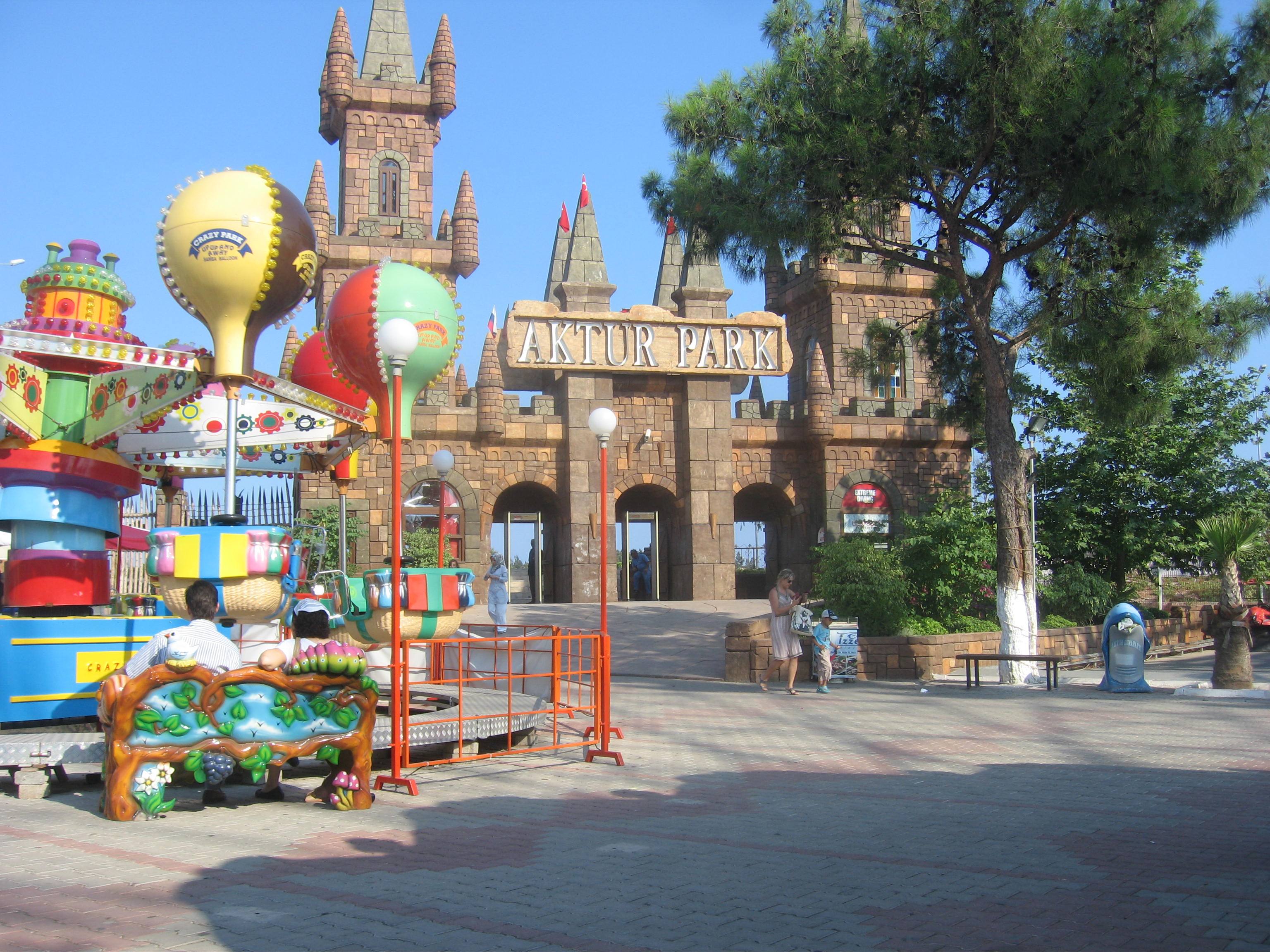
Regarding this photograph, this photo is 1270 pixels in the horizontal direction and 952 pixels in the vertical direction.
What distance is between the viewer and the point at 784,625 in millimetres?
13344

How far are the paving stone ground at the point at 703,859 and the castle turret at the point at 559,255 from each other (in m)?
23.3

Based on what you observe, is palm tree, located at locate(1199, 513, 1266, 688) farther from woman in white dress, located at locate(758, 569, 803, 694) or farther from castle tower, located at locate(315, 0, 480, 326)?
castle tower, located at locate(315, 0, 480, 326)

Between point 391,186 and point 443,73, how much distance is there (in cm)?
301

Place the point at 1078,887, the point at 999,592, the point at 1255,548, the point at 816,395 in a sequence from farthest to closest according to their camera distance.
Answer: the point at 816,395 < the point at 1255,548 < the point at 999,592 < the point at 1078,887

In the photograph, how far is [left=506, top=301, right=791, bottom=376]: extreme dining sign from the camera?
2442cm

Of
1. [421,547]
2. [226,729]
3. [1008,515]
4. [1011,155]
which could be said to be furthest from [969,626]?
[226,729]

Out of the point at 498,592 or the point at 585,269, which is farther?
the point at 585,269

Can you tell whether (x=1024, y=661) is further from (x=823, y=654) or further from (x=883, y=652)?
(x=823, y=654)

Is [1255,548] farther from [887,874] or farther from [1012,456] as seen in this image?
[887,874]

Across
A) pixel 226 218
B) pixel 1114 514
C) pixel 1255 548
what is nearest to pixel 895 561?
pixel 1114 514

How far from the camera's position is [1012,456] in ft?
50.7

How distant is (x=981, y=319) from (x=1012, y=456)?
201cm

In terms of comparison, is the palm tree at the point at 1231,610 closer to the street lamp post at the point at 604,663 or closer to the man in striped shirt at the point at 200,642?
the street lamp post at the point at 604,663

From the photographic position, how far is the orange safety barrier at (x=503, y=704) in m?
7.86
